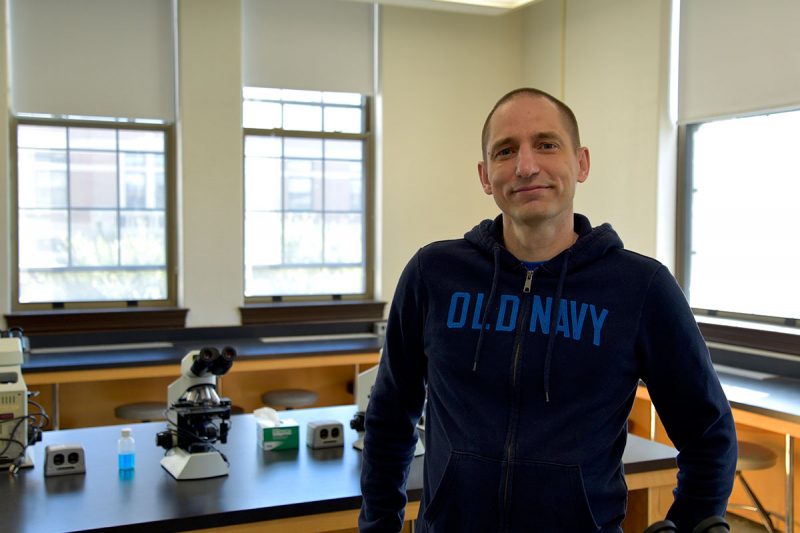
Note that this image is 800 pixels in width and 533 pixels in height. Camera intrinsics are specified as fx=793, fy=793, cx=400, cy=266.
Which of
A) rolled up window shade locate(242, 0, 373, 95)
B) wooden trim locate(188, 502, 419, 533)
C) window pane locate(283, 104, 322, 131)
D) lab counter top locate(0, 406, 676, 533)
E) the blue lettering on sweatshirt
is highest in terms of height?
rolled up window shade locate(242, 0, 373, 95)

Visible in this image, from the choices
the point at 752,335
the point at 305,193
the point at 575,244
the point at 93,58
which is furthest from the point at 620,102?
the point at 575,244

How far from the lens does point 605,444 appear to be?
1383 mm

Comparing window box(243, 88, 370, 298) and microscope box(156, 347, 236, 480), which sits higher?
window box(243, 88, 370, 298)

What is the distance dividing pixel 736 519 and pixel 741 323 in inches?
43.4

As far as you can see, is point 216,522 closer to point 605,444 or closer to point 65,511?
point 65,511

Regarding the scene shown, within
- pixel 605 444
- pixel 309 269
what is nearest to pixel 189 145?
pixel 309 269

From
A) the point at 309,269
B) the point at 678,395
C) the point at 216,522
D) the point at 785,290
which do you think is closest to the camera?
the point at 678,395

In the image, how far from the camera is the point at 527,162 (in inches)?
56.0

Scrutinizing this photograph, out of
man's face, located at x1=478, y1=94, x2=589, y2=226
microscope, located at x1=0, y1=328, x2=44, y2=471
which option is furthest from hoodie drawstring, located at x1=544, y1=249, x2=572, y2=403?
microscope, located at x1=0, y1=328, x2=44, y2=471

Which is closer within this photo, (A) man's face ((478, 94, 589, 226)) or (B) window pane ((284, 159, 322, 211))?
(A) man's face ((478, 94, 589, 226))

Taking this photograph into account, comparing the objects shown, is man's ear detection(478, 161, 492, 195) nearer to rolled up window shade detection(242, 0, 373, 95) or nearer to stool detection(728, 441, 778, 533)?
stool detection(728, 441, 778, 533)

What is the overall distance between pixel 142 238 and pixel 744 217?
12.7 ft

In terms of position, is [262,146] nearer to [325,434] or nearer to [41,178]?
[41,178]

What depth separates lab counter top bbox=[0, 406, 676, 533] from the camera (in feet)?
6.84
